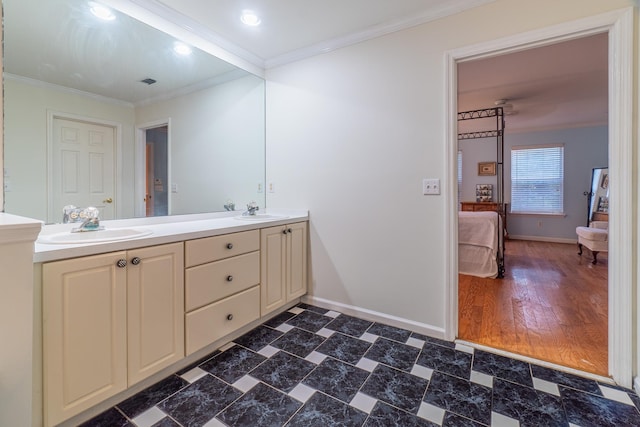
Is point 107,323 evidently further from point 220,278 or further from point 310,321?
point 310,321

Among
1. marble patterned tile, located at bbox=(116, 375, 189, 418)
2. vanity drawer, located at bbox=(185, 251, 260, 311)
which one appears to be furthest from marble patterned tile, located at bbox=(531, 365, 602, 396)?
marble patterned tile, located at bbox=(116, 375, 189, 418)

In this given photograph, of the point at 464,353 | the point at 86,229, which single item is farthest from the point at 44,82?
the point at 464,353

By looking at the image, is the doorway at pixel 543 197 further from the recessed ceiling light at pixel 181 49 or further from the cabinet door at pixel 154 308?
the recessed ceiling light at pixel 181 49

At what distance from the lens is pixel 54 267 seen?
1.19 metres

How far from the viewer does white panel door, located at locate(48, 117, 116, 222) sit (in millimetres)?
1690

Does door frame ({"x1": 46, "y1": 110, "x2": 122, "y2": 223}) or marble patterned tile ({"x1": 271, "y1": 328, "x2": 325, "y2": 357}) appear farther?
marble patterned tile ({"x1": 271, "y1": 328, "x2": 325, "y2": 357})

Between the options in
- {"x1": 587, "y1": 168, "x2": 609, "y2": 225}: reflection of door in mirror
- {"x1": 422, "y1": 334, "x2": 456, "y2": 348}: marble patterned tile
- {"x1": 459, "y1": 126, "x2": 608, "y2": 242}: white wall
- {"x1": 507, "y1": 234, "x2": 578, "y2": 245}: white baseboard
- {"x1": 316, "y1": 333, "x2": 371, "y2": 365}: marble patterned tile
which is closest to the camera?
{"x1": 316, "y1": 333, "x2": 371, "y2": 365}: marble patterned tile

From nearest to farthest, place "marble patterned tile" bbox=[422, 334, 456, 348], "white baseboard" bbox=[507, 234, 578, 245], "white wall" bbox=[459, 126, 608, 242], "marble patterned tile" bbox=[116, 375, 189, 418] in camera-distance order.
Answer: "marble patterned tile" bbox=[116, 375, 189, 418], "marble patterned tile" bbox=[422, 334, 456, 348], "white wall" bbox=[459, 126, 608, 242], "white baseboard" bbox=[507, 234, 578, 245]

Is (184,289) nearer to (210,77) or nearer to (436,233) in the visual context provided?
(436,233)

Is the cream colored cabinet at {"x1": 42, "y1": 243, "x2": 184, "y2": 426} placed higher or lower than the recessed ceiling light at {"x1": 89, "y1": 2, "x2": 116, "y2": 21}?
lower

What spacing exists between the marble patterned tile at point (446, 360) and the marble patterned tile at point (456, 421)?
33 cm

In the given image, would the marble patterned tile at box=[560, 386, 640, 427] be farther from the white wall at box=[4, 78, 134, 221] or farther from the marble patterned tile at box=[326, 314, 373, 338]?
the white wall at box=[4, 78, 134, 221]

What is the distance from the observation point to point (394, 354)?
189cm

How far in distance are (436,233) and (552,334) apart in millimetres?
1134
